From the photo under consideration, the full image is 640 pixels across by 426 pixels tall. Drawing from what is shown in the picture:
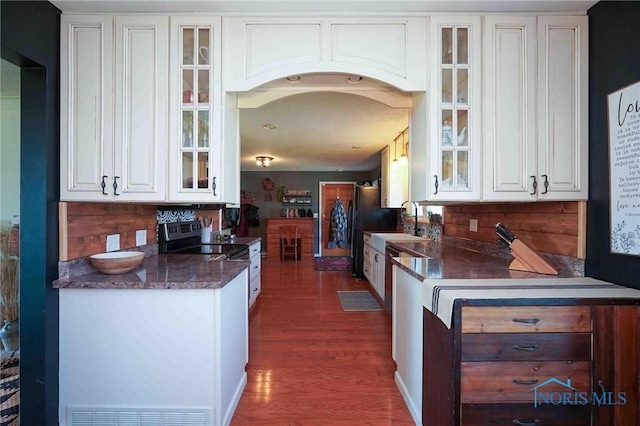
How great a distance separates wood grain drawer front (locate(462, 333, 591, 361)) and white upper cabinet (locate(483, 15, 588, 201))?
77 centimetres

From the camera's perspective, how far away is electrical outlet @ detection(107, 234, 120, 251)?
1.93m

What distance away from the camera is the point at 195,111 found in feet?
5.44

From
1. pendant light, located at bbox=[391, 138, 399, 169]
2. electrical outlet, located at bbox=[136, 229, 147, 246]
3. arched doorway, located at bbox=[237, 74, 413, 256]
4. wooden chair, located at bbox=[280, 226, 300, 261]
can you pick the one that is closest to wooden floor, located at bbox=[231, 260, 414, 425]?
electrical outlet, located at bbox=[136, 229, 147, 246]

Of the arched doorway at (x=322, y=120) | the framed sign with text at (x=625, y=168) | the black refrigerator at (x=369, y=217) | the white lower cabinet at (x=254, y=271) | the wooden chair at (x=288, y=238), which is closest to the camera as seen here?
the framed sign with text at (x=625, y=168)

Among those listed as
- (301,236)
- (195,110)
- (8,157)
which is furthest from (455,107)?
(301,236)

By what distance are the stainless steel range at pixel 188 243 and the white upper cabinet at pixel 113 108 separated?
97 cm

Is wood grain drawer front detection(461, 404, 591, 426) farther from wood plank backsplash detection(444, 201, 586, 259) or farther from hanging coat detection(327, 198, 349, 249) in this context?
hanging coat detection(327, 198, 349, 249)

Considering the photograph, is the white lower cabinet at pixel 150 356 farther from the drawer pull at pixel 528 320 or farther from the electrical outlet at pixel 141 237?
the drawer pull at pixel 528 320

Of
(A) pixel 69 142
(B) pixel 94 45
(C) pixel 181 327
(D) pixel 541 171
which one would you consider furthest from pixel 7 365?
(D) pixel 541 171

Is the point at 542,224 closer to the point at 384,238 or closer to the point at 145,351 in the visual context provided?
the point at 384,238

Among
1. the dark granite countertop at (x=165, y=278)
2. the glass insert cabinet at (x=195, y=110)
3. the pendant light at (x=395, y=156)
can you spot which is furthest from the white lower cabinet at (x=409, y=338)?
the pendant light at (x=395, y=156)

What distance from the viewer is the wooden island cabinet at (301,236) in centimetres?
710

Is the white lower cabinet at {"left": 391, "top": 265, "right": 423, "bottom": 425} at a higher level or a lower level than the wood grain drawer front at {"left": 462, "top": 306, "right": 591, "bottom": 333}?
lower

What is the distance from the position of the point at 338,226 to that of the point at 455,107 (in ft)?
18.8
